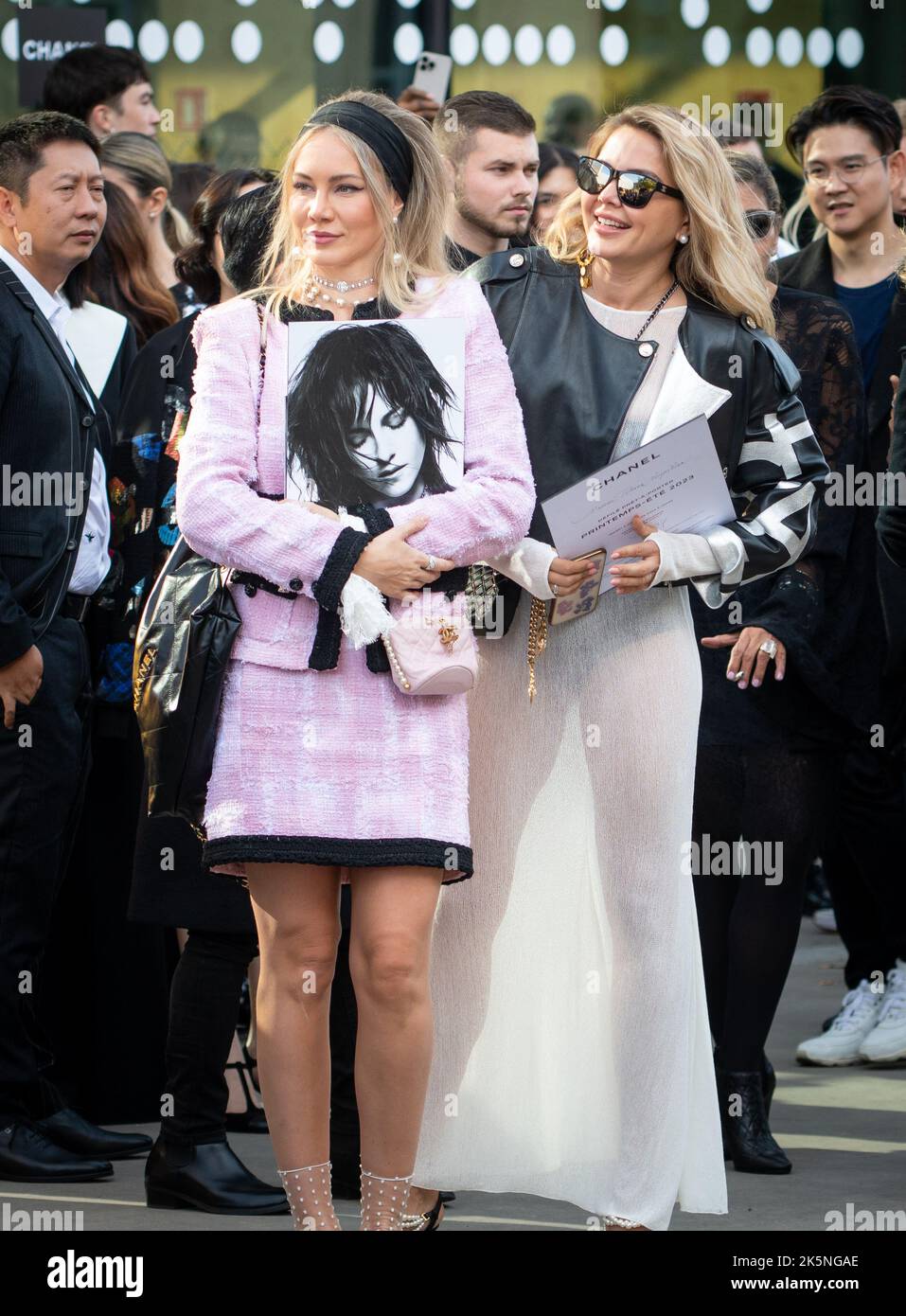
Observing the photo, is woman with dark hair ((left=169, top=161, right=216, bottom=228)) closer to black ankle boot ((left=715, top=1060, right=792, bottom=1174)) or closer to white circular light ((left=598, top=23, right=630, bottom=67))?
white circular light ((left=598, top=23, right=630, bottom=67))

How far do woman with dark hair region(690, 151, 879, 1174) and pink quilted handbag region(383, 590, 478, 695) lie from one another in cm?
145

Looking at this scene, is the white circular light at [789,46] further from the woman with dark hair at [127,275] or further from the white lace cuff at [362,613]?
the white lace cuff at [362,613]

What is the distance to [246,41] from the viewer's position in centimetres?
975

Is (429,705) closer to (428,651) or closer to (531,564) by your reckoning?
(428,651)

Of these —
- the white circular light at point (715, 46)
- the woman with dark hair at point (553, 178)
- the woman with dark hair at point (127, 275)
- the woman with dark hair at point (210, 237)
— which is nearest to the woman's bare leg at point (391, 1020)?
the woman with dark hair at point (210, 237)

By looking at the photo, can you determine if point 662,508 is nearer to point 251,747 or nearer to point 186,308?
point 251,747

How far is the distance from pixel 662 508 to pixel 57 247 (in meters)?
1.82

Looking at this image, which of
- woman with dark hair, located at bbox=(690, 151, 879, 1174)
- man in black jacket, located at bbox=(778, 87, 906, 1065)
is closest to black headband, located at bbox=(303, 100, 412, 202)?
woman with dark hair, located at bbox=(690, 151, 879, 1174)

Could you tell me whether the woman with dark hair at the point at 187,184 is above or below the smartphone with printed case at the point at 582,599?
above

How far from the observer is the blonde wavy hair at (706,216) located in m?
4.30

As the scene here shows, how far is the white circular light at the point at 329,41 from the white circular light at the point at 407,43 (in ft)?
0.86

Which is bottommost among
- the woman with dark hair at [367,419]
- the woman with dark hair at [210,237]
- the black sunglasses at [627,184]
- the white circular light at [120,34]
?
the woman with dark hair at [367,419]

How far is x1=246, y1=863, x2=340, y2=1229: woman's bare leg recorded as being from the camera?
3830 millimetres
